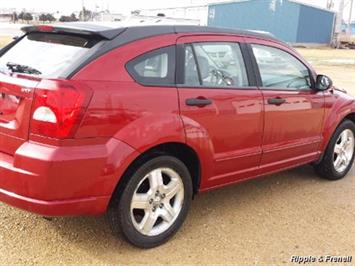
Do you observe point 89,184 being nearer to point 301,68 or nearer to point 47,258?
point 47,258

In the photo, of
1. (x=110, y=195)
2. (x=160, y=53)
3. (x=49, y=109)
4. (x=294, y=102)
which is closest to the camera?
(x=49, y=109)

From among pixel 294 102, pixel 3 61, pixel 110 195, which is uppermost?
pixel 3 61

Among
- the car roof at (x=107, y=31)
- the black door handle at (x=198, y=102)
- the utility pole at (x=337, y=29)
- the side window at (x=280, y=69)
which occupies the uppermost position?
the car roof at (x=107, y=31)

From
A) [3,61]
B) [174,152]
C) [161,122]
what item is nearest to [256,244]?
[174,152]

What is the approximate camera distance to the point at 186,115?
3799mm

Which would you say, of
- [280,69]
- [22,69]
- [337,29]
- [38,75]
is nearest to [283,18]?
[337,29]

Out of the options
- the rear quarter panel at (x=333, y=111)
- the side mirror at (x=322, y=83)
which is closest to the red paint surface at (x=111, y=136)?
the side mirror at (x=322, y=83)

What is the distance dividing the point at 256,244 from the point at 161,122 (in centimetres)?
125

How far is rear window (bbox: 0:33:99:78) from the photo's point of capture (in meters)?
3.47

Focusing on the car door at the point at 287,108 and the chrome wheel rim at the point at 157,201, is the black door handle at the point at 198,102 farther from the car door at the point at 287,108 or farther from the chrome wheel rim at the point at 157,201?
the car door at the point at 287,108

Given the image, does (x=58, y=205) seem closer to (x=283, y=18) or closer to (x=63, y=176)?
(x=63, y=176)

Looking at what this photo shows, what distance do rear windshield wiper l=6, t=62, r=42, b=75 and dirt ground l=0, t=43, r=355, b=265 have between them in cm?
127

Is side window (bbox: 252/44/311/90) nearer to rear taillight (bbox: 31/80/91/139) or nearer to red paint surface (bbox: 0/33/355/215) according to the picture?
red paint surface (bbox: 0/33/355/215)

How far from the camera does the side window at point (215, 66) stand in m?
3.98
